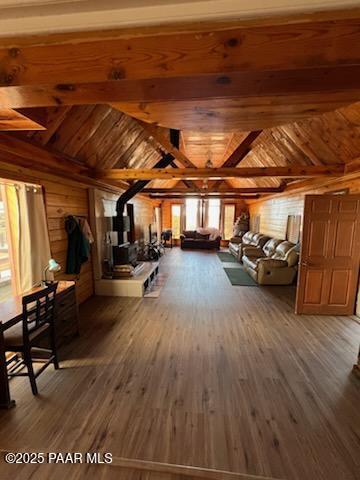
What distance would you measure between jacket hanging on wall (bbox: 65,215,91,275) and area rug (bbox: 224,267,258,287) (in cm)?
350

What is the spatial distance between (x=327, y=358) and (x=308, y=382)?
1.94ft

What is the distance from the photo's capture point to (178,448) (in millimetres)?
1541

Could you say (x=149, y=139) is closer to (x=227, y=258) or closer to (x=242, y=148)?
(x=242, y=148)

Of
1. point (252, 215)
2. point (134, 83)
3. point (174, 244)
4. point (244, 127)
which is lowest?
point (174, 244)

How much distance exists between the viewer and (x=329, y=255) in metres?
3.54

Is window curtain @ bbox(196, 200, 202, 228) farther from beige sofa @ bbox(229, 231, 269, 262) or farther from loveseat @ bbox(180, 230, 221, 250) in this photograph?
beige sofa @ bbox(229, 231, 269, 262)

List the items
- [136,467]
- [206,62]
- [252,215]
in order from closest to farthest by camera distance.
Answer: [206,62] < [136,467] < [252,215]

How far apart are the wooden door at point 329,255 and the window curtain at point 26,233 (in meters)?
3.94

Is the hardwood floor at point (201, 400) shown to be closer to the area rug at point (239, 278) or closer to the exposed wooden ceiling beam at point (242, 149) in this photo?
the area rug at point (239, 278)

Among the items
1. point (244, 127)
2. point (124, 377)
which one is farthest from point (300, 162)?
point (124, 377)

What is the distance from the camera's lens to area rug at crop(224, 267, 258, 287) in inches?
206

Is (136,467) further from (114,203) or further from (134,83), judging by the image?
(114,203)

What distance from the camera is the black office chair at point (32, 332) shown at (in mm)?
1975

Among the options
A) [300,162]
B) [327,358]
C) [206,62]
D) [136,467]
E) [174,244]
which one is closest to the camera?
[206,62]
